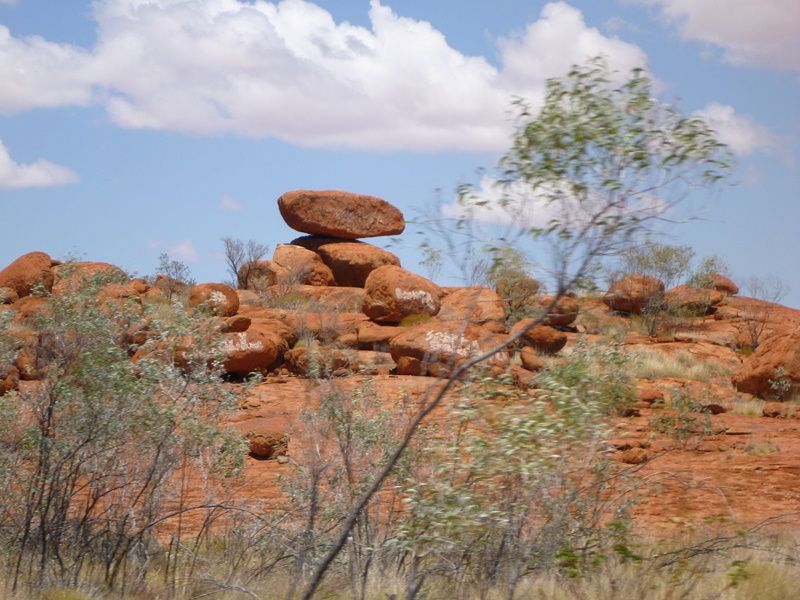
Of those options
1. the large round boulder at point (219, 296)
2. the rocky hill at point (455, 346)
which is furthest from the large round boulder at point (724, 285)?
the large round boulder at point (219, 296)

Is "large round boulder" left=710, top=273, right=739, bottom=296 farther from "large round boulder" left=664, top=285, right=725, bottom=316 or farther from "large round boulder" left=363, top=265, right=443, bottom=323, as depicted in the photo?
"large round boulder" left=363, top=265, right=443, bottom=323

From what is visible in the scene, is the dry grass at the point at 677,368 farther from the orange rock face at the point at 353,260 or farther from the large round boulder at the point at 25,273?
the large round boulder at the point at 25,273

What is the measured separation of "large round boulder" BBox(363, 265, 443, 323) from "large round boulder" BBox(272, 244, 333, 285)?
8490 mm

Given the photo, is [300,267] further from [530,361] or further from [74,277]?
[74,277]

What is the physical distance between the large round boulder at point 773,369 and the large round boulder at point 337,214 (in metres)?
19.4

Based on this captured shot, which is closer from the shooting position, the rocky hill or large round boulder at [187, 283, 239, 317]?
the rocky hill

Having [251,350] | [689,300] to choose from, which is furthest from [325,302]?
[689,300]

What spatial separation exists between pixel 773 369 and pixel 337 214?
21295 millimetres

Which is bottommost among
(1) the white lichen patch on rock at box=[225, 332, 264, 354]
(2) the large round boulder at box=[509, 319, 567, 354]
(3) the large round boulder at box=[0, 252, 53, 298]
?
(1) the white lichen patch on rock at box=[225, 332, 264, 354]

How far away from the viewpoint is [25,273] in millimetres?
30453

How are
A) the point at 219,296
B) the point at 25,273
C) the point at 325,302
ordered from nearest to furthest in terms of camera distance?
the point at 219,296 → the point at 325,302 → the point at 25,273

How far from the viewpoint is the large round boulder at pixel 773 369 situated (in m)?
20.7

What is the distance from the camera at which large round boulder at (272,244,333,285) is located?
36013mm

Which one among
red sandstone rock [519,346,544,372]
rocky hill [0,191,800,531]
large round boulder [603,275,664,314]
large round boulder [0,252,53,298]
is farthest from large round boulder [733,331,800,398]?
large round boulder [0,252,53,298]
